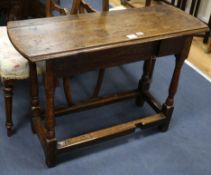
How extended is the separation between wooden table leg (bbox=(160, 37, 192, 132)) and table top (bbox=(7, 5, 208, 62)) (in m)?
0.12

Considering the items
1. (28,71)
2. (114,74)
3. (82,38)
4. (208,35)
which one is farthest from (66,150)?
(208,35)

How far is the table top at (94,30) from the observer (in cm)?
130

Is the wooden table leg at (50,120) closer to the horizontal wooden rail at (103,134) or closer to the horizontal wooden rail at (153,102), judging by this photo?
the horizontal wooden rail at (103,134)

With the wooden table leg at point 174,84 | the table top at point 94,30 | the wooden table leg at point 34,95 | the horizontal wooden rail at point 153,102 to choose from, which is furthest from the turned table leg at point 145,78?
the wooden table leg at point 34,95

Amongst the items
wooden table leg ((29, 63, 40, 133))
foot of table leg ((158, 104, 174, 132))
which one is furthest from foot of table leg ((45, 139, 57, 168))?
foot of table leg ((158, 104, 174, 132))

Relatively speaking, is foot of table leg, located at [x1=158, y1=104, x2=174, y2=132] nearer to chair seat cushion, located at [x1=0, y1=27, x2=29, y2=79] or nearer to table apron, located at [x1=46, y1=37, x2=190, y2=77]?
table apron, located at [x1=46, y1=37, x2=190, y2=77]

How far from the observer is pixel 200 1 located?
3.37 m

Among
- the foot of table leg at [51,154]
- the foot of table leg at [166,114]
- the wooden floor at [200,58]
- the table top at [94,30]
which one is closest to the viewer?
the table top at [94,30]

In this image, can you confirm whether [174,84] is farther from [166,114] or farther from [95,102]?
[95,102]

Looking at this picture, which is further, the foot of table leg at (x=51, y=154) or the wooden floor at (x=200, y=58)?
the wooden floor at (x=200, y=58)

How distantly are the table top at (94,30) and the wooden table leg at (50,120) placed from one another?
4.1 inches

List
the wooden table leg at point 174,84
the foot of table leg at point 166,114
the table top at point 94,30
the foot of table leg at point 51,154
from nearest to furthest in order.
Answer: the table top at point 94,30 < the foot of table leg at point 51,154 < the wooden table leg at point 174,84 < the foot of table leg at point 166,114

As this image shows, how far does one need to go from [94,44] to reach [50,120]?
0.44m

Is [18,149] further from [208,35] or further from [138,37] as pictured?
[208,35]
